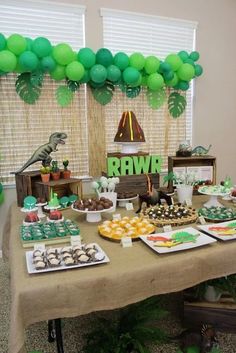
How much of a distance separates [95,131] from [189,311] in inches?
75.2

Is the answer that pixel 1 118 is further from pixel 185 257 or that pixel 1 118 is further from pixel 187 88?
pixel 185 257

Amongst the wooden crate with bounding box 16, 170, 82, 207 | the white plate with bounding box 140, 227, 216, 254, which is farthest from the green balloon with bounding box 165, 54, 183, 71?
the white plate with bounding box 140, 227, 216, 254

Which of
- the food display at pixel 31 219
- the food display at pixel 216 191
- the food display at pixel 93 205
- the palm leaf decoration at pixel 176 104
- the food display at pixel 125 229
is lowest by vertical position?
the food display at pixel 125 229

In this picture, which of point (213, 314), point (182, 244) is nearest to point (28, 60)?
point (182, 244)

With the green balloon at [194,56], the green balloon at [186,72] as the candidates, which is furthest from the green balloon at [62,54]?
the green balloon at [194,56]

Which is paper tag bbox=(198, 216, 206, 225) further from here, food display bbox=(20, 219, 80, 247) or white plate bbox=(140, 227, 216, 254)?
food display bbox=(20, 219, 80, 247)

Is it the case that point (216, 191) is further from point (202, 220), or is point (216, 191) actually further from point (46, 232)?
point (46, 232)

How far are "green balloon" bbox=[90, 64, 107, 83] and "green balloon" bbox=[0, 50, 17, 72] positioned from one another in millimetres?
643

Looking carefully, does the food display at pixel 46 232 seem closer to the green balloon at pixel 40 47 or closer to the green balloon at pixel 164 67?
the green balloon at pixel 40 47

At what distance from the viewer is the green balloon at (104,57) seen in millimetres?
2484

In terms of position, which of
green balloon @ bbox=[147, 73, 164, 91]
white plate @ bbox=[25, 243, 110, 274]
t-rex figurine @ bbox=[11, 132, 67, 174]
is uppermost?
green balloon @ bbox=[147, 73, 164, 91]

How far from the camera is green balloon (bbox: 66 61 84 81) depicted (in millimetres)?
2410

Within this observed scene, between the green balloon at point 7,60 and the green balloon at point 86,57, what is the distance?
0.55 meters

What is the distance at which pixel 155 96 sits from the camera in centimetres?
304
